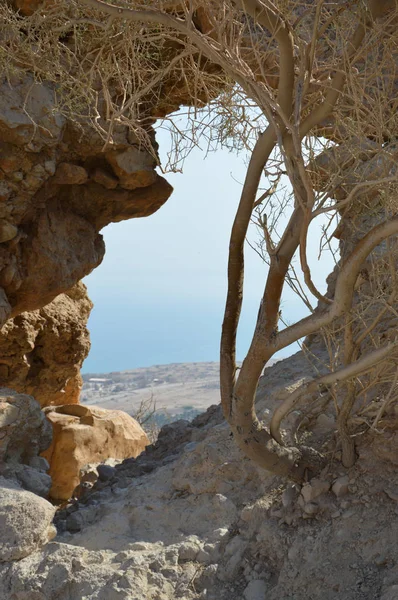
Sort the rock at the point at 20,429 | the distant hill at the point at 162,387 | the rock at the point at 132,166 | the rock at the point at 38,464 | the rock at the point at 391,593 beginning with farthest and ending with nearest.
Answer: the distant hill at the point at 162,387, the rock at the point at 132,166, the rock at the point at 38,464, the rock at the point at 20,429, the rock at the point at 391,593

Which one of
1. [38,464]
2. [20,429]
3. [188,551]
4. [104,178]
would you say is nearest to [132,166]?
[104,178]

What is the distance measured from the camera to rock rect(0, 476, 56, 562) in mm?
3877

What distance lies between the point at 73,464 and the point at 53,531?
13.6 feet

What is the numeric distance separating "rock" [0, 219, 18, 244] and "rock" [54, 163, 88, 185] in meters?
0.68

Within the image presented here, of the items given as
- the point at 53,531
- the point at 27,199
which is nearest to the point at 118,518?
the point at 53,531

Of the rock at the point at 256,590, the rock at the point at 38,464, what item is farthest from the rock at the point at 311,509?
the rock at the point at 38,464

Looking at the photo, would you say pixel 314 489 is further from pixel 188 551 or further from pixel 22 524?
pixel 22 524

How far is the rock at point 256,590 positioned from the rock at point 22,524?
52.7 inches

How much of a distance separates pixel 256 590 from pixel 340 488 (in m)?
0.76

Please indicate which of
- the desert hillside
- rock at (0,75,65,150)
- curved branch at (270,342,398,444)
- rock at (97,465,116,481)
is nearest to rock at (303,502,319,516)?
curved branch at (270,342,398,444)

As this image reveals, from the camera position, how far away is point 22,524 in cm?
392

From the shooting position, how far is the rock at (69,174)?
21.1ft

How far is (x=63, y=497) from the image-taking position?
317 inches

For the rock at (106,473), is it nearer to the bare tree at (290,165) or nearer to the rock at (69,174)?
Answer: the bare tree at (290,165)
